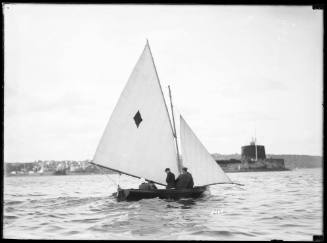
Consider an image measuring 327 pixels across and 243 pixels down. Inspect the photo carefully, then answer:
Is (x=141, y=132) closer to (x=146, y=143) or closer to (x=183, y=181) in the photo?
(x=146, y=143)

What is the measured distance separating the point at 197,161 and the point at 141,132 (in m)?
3.55

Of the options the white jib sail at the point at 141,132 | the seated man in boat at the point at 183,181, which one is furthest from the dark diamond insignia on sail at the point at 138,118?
the seated man in boat at the point at 183,181

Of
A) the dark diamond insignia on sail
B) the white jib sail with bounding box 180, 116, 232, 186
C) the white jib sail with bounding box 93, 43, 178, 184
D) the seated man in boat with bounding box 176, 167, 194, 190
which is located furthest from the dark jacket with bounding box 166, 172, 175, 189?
the dark diamond insignia on sail

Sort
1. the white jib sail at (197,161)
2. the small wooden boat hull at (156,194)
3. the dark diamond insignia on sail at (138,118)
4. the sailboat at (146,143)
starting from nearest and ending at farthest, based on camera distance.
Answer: the small wooden boat hull at (156,194) → the sailboat at (146,143) → the dark diamond insignia on sail at (138,118) → the white jib sail at (197,161)

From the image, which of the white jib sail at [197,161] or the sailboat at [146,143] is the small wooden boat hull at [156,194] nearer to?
the sailboat at [146,143]

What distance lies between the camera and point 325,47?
21.2 ft

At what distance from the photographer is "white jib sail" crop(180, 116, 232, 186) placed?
22.2 m

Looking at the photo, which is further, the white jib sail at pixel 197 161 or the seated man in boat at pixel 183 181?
the white jib sail at pixel 197 161

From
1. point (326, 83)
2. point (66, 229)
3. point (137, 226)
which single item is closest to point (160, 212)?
point (137, 226)

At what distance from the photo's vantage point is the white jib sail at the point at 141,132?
20.3 m

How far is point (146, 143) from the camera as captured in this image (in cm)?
2102

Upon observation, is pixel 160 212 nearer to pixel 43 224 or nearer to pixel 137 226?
pixel 137 226

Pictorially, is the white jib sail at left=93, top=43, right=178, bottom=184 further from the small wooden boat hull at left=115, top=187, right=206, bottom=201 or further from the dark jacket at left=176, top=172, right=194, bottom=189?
the dark jacket at left=176, top=172, right=194, bottom=189

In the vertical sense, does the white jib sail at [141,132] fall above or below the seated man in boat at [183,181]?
above
